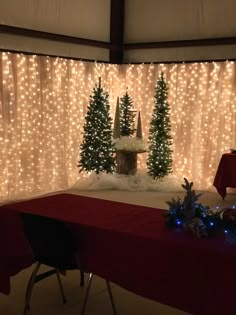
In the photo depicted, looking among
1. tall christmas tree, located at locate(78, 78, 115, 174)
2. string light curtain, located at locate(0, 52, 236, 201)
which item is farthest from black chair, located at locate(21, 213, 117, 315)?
tall christmas tree, located at locate(78, 78, 115, 174)

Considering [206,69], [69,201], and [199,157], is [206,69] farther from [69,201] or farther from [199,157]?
[69,201]

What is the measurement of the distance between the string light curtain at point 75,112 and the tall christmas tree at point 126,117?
335 millimetres

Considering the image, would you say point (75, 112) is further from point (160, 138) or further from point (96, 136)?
point (160, 138)

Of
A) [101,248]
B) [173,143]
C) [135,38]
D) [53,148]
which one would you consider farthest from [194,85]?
[101,248]

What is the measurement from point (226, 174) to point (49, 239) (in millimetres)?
4088

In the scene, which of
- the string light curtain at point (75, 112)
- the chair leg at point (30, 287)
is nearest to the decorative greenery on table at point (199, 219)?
the chair leg at point (30, 287)

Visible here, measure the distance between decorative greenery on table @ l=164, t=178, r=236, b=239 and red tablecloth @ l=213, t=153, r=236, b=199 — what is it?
3.66 meters

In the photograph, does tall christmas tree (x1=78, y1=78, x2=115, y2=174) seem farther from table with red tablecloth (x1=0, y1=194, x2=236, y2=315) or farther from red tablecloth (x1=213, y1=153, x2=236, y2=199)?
table with red tablecloth (x1=0, y1=194, x2=236, y2=315)

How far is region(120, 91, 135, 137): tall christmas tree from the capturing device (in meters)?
7.52

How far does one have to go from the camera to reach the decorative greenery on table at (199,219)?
7.93ft

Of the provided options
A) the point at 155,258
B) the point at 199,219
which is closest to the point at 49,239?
the point at 155,258

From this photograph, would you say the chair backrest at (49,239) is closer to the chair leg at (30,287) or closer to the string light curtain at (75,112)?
the chair leg at (30,287)

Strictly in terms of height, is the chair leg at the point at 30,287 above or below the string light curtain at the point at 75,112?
below

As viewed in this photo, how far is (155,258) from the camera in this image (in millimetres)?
2439
